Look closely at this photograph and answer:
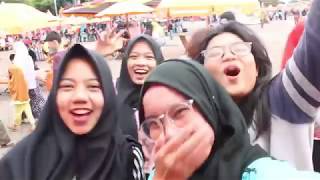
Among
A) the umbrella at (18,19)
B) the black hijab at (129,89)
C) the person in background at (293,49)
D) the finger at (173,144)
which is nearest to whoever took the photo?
the finger at (173,144)

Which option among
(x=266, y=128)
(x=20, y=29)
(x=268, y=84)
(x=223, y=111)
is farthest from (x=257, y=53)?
(x=20, y=29)

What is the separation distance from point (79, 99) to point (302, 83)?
3.31 ft

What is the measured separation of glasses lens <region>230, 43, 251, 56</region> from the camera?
2.09 metres

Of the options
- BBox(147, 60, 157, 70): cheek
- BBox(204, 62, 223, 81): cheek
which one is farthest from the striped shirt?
BBox(147, 60, 157, 70): cheek

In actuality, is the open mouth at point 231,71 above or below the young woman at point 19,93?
above

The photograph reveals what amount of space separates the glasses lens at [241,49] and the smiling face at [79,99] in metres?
0.69

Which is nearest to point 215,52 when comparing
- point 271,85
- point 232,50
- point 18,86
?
point 232,50

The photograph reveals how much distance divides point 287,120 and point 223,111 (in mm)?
407

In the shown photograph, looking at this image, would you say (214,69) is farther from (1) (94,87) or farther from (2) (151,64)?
(2) (151,64)

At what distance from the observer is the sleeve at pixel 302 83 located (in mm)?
1668

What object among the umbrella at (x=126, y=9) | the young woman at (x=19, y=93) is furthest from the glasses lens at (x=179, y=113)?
A: the umbrella at (x=126, y=9)

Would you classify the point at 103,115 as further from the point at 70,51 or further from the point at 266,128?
the point at 266,128

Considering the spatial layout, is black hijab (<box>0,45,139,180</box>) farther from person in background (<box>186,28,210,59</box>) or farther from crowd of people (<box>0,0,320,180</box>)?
person in background (<box>186,28,210,59</box>)

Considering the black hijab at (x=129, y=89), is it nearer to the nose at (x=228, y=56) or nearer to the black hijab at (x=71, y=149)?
the black hijab at (x=71, y=149)
